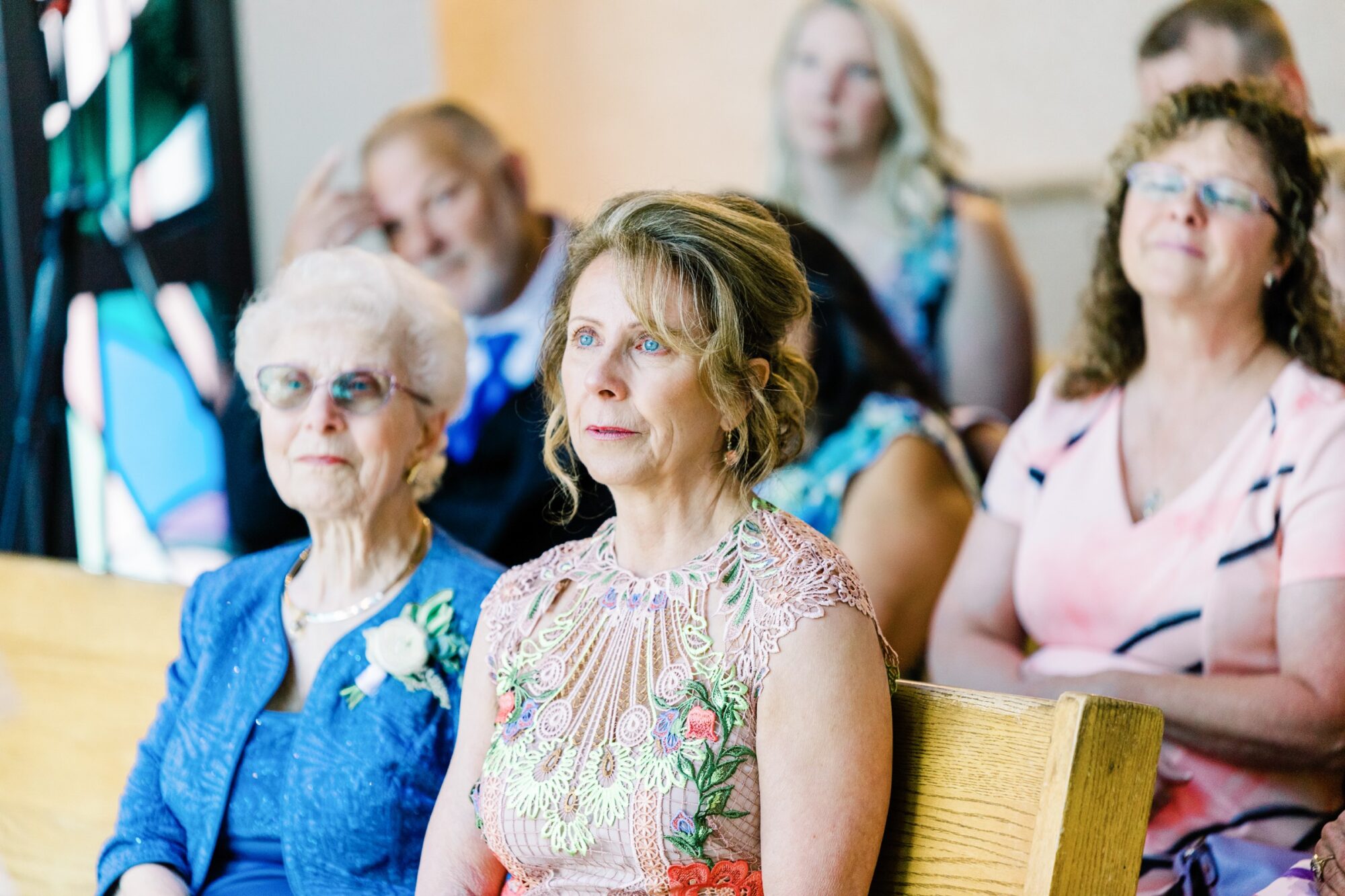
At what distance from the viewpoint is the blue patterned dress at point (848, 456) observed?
2.73m

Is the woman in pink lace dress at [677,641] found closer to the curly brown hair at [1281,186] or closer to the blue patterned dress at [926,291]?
the curly brown hair at [1281,186]

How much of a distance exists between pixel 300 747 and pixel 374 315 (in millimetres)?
639

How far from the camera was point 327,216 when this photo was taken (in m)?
3.64

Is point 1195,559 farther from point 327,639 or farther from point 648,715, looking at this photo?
point 327,639

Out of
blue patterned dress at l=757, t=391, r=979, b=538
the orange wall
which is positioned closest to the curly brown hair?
blue patterned dress at l=757, t=391, r=979, b=538

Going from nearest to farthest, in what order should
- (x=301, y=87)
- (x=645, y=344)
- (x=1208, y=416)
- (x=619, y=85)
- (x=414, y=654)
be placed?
(x=645, y=344) < (x=414, y=654) < (x=1208, y=416) < (x=301, y=87) < (x=619, y=85)

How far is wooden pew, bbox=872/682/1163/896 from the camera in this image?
122cm

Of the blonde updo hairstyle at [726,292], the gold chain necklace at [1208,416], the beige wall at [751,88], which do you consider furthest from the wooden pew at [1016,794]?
the beige wall at [751,88]

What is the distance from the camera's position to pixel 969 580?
2.31m

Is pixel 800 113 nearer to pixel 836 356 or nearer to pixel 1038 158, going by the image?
pixel 1038 158

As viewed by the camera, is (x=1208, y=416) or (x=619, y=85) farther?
(x=619, y=85)

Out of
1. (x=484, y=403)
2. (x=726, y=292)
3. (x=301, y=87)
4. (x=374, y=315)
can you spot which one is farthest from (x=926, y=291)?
(x=301, y=87)

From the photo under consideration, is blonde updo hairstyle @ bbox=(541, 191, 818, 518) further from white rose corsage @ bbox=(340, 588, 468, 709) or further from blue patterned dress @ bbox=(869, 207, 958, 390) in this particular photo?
blue patterned dress @ bbox=(869, 207, 958, 390)

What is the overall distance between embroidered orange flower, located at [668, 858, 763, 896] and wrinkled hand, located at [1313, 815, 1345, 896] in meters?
0.65
